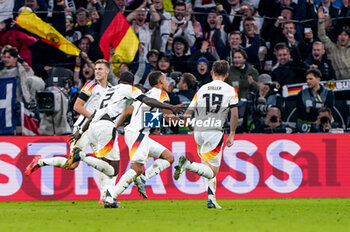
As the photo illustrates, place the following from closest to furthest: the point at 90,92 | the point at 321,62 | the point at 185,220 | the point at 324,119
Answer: the point at 185,220 < the point at 90,92 < the point at 324,119 < the point at 321,62

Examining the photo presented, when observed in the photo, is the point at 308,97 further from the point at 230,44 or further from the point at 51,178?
the point at 51,178

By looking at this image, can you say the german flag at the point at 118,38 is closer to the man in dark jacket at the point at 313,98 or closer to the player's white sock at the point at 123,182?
the man in dark jacket at the point at 313,98

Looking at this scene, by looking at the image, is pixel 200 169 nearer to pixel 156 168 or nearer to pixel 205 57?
pixel 156 168

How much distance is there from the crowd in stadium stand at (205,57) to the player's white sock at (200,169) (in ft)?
12.9

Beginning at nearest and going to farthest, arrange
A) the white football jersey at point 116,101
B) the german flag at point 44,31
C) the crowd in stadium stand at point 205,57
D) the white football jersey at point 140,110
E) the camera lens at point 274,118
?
the white football jersey at point 116,101 < the white football jersey at point 140,110 < the crowd in stadium stand at point 205,57 < the camera lens at point 274,118 < the german flag at point 44,31

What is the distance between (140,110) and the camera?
11.2m

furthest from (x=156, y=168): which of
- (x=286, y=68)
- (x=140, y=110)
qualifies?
(x=286, y=68)

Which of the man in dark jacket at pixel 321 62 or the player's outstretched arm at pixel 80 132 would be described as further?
the man in dark jacket at pixel 321 62

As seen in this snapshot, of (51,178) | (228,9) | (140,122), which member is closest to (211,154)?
(140,122)

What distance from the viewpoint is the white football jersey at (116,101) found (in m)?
10.9

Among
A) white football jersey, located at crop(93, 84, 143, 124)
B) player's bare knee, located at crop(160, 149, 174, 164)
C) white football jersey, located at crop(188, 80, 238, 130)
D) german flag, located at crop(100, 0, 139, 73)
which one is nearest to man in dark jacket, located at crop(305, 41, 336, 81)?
german flag, located at crop(100, 0, 139, 73)

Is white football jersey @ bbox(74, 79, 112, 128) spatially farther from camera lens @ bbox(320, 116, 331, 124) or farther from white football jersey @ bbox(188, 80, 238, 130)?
camera lens @ bbox(320, 116, 331, 124)

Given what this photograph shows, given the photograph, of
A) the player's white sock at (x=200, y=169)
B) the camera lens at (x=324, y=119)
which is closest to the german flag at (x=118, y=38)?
the camera lens at (x=324, y=119)

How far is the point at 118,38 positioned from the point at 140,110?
14.7 ft
